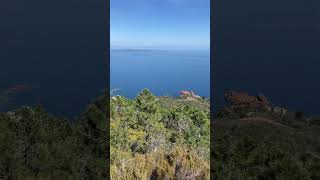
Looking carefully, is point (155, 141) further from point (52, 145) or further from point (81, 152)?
point (52, 145)

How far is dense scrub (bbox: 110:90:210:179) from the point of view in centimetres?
480

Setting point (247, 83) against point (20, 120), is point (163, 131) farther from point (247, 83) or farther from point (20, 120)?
point (247, 83)

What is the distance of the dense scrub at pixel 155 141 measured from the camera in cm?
480

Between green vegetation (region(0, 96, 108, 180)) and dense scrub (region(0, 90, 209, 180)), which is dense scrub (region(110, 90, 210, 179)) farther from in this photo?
green vegetation (region(0, 96, 108, 180))

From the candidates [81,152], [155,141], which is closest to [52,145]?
[81,152]

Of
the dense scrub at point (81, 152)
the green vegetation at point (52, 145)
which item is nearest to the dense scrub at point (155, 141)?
the dense scrub at point (81, 152)

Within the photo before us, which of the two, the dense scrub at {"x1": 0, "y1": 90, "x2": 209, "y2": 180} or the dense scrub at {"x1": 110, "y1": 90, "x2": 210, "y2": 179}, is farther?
Result: the dense scrub at {"x1": 110, "y1": 90, "x2": 210, "y2": 179}

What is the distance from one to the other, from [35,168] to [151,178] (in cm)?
110

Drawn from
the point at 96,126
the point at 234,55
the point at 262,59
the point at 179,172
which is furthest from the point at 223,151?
the point at 262,59

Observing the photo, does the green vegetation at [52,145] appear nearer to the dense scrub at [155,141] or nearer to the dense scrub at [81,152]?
the dense scrub at [81,152]

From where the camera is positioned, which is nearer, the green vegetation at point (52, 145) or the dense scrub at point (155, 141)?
the green vegetation at point (52, 145)

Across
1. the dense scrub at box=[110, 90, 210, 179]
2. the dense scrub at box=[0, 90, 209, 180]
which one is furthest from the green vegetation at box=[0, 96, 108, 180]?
the dense scrub at box=[110, 90, 210, 179]

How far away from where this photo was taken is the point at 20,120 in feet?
17.7

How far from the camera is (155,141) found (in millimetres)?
6504
